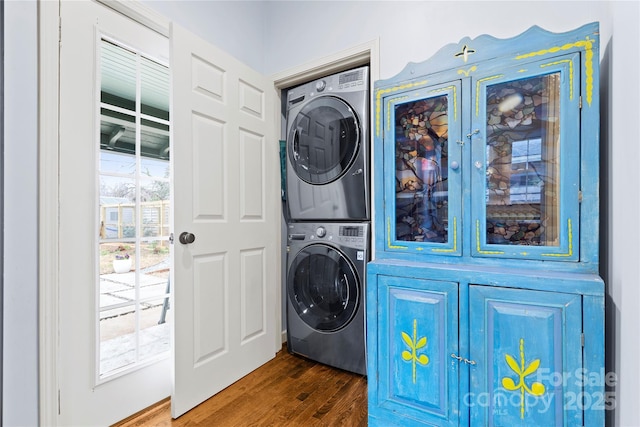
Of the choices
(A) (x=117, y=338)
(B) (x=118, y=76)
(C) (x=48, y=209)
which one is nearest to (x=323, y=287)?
(A) (x=117, y=338)

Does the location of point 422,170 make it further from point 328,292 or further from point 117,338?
point 117,338

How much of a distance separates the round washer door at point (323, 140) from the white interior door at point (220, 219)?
0.20 m

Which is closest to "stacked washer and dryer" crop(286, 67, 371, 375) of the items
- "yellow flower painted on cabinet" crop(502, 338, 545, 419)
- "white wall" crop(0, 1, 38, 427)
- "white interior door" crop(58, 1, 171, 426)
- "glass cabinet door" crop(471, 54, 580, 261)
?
"glass cabinet door" crop(471, 54, 580, 261)

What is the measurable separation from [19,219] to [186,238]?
123cm

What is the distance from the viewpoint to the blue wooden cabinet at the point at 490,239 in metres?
1.00

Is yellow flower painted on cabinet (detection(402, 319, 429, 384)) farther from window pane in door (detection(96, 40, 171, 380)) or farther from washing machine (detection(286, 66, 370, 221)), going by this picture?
window pane in door (detection(96, 40, 171, 380))

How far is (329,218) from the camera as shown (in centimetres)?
206

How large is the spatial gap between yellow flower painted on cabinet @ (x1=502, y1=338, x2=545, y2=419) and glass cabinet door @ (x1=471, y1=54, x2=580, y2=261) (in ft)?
1.20

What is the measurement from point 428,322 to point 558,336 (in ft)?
1.36

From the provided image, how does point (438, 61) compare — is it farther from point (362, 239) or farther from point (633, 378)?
point (633, 378)

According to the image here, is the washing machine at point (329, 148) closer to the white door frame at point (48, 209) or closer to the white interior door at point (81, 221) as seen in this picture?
the white interior door at point (81, 221)

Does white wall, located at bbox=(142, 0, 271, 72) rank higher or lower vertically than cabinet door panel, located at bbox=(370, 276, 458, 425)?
higher

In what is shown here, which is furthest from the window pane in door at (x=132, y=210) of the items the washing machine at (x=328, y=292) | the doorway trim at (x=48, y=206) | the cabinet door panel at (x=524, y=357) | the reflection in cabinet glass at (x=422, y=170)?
the cabinet door panel at (x=524, y=357)

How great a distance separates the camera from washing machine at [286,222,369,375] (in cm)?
190
